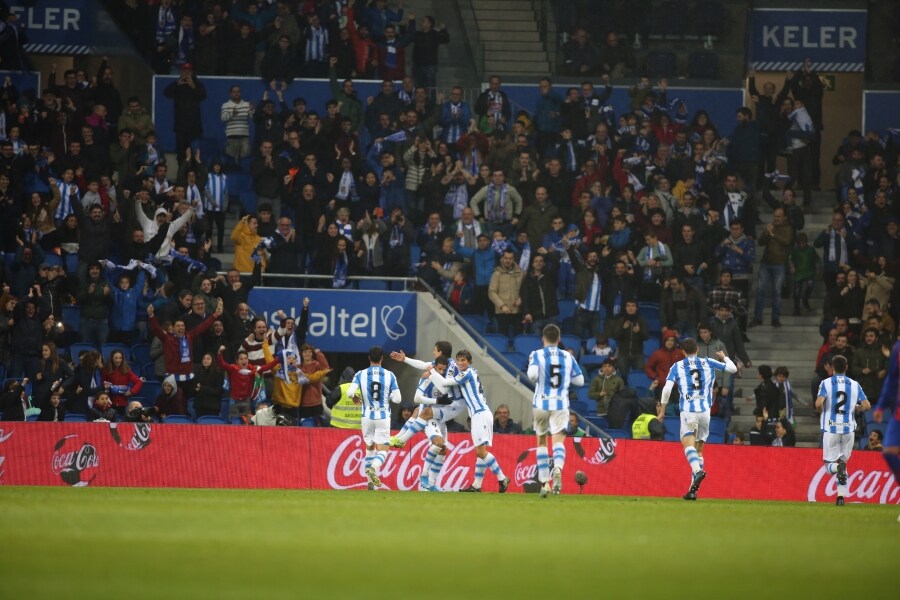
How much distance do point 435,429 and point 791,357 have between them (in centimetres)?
1115

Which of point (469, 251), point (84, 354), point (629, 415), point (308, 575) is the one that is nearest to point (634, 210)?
point (469, 251)

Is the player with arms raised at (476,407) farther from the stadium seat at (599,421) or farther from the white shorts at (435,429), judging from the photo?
the stadium seat at (599,421)

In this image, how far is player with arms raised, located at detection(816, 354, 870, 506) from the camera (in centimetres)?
2214

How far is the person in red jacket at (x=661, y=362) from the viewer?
→ 87.4 feet

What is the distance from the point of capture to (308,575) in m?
9.81

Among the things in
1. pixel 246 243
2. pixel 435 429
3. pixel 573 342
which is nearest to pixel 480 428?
pixel 435 429

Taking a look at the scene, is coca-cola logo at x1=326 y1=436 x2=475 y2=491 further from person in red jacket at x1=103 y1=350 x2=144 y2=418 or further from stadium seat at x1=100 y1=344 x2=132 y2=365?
stadium seat at x1=100 y1=344 x2=132 y2=365

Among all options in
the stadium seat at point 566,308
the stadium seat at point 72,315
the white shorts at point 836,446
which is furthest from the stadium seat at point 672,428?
the stadium seat at point 72,315

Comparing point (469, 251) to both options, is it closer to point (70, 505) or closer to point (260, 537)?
point (70, 505)

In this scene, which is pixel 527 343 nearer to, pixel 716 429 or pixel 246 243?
pixel 716 429

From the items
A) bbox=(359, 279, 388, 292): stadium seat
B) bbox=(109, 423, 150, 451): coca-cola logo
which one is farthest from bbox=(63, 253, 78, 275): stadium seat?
bbox=(109, 423, 150, 451): coca-cola logo

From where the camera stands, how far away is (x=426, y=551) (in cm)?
1143

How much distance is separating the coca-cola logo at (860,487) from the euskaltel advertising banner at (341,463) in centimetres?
2

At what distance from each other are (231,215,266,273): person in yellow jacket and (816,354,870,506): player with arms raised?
38.3ft
